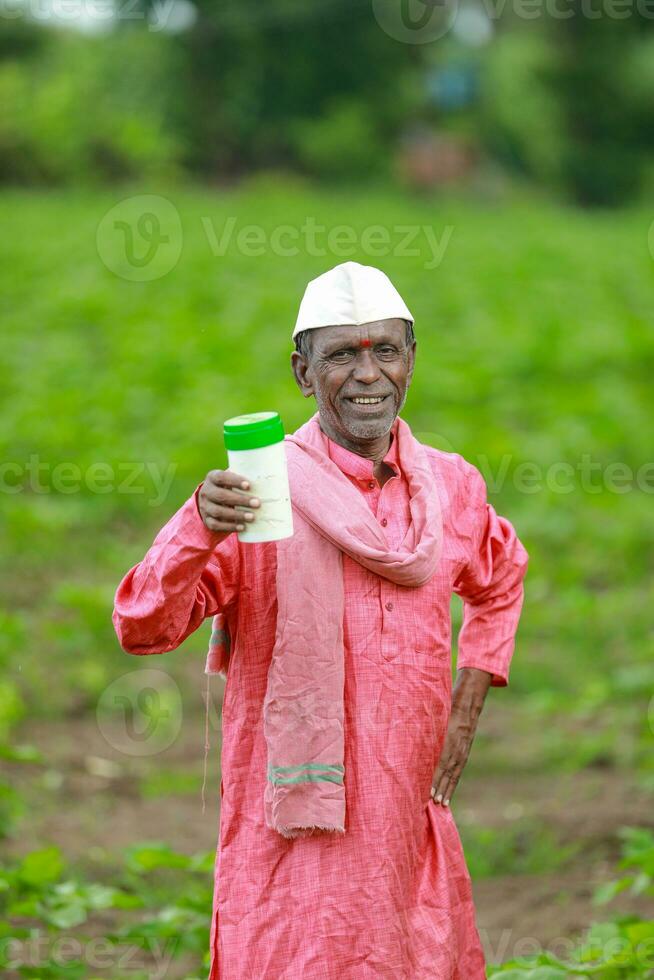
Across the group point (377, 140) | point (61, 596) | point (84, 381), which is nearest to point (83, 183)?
point (377, 140)

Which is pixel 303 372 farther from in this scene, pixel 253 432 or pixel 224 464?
pixel 224 464

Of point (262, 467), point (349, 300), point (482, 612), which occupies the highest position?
point (349, 300)

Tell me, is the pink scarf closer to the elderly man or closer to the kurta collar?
the elderly man

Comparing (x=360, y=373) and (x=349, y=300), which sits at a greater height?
(x=349, y=300)

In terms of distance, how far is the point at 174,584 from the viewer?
2.47 metres

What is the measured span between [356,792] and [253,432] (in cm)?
80

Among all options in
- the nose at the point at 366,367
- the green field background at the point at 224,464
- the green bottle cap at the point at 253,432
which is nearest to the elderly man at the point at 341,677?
the nose at the point at 366,367

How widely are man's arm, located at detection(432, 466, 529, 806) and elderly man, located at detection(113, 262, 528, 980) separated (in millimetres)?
94

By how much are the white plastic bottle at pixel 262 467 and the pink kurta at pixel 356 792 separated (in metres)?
0.17

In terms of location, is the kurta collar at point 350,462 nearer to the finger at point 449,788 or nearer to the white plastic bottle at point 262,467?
the white plastic bottle at point 262,467

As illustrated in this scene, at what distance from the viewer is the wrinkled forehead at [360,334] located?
107 inches

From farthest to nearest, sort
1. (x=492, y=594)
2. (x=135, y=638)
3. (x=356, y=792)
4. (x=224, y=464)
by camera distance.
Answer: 1. (x=224, y=464)
2. (x=492, y=594)
3. (x=356, y=792)
4. (x=135, y=638)

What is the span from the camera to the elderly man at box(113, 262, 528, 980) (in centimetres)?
263

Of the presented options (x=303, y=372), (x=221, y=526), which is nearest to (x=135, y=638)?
(x=221, y=526)
